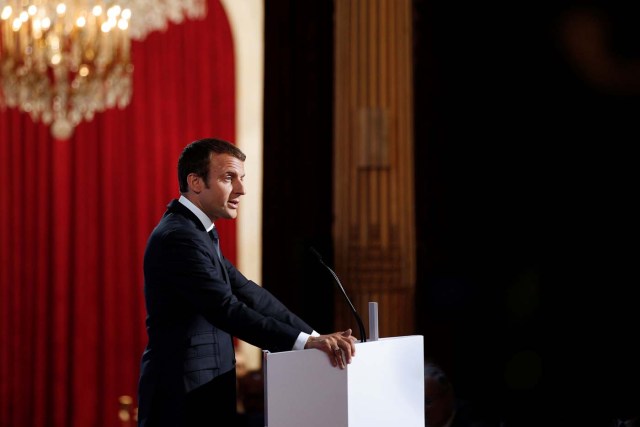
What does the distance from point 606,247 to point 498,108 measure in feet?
3.10

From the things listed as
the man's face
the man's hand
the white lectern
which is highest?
the man's face

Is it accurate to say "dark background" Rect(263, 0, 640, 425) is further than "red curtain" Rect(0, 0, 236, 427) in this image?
No

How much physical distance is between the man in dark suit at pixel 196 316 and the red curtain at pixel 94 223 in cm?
283

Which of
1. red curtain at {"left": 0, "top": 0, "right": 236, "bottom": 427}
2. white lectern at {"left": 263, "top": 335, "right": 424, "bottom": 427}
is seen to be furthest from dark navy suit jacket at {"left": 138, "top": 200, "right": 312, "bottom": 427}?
red curtain at {"left": 0, "top": 0, "right": 236, "bottom": 427}

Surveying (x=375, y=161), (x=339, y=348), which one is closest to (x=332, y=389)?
(x=339, y=348)

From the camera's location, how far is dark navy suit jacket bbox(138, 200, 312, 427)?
2.31 meters

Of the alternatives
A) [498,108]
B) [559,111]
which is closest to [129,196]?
[498,108]

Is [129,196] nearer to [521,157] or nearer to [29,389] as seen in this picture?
[29,389]

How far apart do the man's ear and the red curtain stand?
2824mm

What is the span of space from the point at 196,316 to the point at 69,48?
79.7 inches

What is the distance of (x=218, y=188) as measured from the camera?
248cm

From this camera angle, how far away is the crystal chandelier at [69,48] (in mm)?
3857

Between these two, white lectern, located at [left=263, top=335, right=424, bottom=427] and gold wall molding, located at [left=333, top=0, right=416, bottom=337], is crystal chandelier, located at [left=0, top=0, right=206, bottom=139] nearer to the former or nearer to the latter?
gold wall molding, located at [left=333, top=0, right=416, bottom=337]

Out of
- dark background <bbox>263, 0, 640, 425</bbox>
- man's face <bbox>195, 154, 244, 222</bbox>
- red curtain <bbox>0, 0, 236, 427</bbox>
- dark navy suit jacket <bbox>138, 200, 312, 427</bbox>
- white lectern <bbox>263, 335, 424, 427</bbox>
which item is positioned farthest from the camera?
red curtain <bbox>0, 0, 236, 427</bbox>
